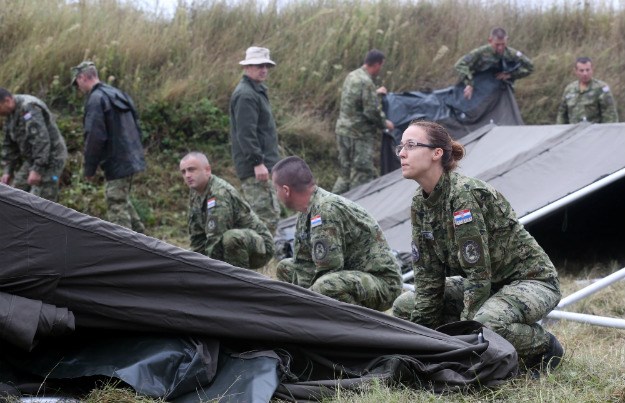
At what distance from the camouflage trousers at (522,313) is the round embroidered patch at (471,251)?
0.22m

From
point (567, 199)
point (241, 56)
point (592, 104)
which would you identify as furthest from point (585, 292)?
point (241, 56)

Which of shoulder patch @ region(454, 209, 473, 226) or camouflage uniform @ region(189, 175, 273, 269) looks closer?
shoulder patch @ region(454, 209, 473, 226)

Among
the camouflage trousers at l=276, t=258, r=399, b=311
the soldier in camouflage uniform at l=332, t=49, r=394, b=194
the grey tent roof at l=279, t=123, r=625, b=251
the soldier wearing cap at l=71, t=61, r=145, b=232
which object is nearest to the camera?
the camouflage trousers at l=276, t=258, r=399, b=311

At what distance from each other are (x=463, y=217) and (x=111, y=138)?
5.31m

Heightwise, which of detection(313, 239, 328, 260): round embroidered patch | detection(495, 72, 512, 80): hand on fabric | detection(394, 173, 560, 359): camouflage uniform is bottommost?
detection(495, 72, 512, 80): hand on fabric

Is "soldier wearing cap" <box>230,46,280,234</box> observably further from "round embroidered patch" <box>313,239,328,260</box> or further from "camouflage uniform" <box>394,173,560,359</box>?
"camouflage uniform" <box>394,173,560,359</box>

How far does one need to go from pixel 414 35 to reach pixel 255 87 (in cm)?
545

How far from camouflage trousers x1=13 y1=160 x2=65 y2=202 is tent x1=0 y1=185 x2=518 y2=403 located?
547cm

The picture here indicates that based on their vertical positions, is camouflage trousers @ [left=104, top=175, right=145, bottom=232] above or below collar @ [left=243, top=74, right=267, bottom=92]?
below

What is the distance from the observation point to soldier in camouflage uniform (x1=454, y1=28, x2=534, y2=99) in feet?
37.2

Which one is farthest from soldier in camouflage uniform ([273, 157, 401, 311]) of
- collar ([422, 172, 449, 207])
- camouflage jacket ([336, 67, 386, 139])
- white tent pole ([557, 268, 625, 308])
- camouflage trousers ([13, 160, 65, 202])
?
camouflage jacket ([336, 67, 386, 139])

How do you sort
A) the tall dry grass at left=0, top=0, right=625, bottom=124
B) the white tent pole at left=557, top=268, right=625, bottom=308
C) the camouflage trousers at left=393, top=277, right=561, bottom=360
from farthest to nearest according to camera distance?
the tall dry grass at left=0, top=0, right=625, bottom=124, the white tent pole at left=557, top=268, right=625, bottom=308, the camouflage trousers at left=393, top=277, right=561, bottom=360

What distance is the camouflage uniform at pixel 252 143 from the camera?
8719 mm

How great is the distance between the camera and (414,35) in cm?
1373
